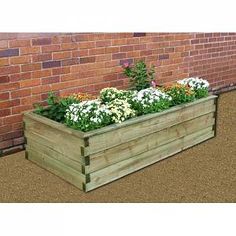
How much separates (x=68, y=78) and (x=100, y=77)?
48 centimetres

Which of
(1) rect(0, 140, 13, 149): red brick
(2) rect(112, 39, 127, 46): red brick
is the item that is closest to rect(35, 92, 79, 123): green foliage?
(1) rect(0, 140, 13, 149): red brick

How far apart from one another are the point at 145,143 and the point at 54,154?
89cm

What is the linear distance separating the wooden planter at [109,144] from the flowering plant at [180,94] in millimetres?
101

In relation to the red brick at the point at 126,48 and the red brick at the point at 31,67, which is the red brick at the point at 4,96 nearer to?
the red brick at the point at 31,67

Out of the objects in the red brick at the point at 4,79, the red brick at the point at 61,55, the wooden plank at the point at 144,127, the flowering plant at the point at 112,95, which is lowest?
the wooden plank at the point at 144,127

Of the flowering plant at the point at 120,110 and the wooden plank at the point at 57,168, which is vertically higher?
the flowering plant at the point at 120,110

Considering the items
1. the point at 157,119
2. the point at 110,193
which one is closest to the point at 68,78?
the point at 157,119

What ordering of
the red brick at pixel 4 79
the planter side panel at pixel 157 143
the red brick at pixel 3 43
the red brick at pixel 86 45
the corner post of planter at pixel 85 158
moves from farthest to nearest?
the red brick at pixel 86 45
the red brick at pixel 4 79
the red brick at pixel 3 43
the planter side panel at pixel 157 143
the corner post of planter at pixel 85 158

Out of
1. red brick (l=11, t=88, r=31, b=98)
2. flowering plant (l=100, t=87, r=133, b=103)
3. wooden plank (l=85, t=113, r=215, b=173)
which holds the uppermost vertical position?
red brick (l=11, t=88, r=31, b=98)

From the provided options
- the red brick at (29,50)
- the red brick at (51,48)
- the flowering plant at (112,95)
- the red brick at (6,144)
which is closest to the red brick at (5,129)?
the red brick at (6,144)

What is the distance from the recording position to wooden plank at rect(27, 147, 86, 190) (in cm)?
379

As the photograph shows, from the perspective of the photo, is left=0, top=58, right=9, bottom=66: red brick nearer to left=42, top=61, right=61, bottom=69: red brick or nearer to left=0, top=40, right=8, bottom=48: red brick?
left=0, top=40, right=8, bottom=48: red brick

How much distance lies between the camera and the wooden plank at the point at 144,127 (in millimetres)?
3707

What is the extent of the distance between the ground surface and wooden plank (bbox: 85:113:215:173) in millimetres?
218
